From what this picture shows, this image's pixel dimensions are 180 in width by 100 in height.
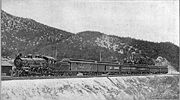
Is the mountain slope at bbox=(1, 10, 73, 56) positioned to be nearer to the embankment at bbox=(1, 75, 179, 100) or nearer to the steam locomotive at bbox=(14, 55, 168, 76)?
the steam locomotive at bbox=(14, 55, 168, 76)

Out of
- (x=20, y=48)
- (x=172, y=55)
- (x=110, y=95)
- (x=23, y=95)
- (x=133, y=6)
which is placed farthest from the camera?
(x=172, y=55)

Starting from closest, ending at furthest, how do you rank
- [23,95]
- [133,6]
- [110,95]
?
[23,95] → [110,95] → [133,6]

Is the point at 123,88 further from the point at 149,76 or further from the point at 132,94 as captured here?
the point at 149,76

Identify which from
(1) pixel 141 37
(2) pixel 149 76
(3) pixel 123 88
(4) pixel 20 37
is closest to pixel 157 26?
(1) pixel 141 37

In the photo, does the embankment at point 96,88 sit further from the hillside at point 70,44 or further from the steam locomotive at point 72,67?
the hillside at point 70,44

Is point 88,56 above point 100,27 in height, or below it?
below

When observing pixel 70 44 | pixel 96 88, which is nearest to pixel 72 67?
pixel 70 44

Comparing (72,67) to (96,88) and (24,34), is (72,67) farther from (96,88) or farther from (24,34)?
(24,34)
